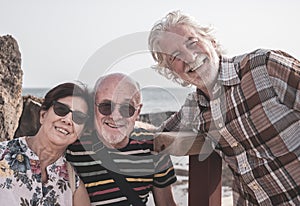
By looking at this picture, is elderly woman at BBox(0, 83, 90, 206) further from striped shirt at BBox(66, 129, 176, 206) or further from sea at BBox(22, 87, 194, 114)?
sea at BBox(22, 87, 194, 114)

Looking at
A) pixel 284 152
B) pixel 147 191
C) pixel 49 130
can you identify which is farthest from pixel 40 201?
pixel 284 152

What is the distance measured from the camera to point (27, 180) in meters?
1.95

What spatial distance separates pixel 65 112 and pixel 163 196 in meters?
0.51

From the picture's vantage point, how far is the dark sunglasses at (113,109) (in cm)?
197

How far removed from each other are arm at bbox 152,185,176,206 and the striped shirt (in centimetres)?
5

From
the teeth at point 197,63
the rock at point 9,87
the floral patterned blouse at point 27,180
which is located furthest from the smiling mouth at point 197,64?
the rock at point 9,87

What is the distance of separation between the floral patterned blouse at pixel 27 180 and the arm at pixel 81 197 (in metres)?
0.02

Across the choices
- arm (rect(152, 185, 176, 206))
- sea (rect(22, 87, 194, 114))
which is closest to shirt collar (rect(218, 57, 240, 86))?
sea (rect(22, 87, 194, 114))

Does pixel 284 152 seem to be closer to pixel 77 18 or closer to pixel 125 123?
pixel 125 123

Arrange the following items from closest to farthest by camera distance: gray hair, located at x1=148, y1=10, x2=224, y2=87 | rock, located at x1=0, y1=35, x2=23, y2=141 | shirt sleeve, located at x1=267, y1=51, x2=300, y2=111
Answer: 1. shirt sleeve, located at x1=267, y1=51, x2=300, y2=111
2. gray hair, located at x1=148, y1=10, x2=224, y2=87
3. rock, located at x1=0, y1=35, x2=23, y2=141

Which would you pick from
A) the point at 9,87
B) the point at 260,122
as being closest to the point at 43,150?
A: the point at 260,122

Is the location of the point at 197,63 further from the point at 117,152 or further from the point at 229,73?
the point at 117,152

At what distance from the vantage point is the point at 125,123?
2.00 m

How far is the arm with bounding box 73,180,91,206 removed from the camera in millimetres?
2023
